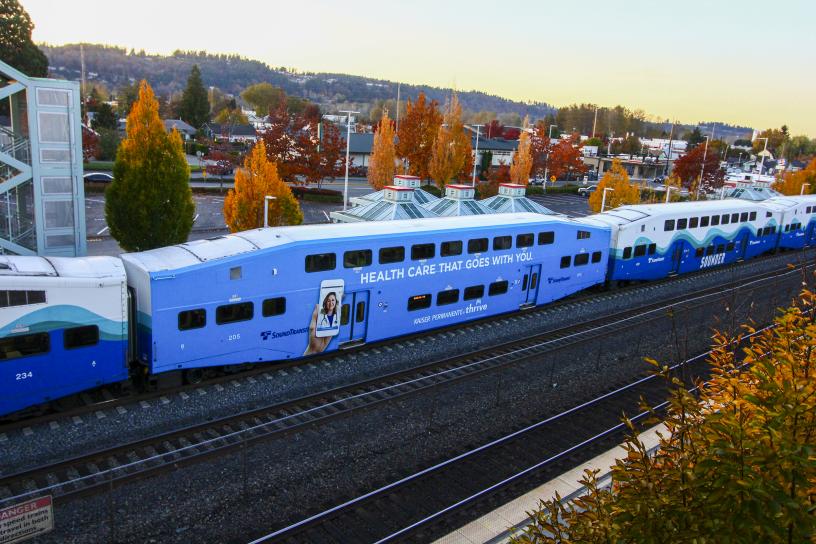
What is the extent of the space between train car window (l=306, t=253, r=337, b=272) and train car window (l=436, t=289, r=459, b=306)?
533cm

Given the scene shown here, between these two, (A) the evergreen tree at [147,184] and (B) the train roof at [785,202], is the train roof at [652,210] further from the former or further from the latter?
(A) the evergreen tree at [147,184]

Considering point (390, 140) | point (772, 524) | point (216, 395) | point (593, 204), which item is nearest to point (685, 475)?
point (772, 524)

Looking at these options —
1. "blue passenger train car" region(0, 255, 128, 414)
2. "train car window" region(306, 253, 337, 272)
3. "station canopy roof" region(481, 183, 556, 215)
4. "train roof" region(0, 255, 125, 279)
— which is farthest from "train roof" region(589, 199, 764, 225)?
"blue passenger train car" region(0, 255, 128, 414)

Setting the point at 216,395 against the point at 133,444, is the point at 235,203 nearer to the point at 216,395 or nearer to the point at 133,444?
the point at 216,395

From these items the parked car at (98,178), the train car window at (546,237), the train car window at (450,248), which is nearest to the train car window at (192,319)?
the train car window at (450,248)

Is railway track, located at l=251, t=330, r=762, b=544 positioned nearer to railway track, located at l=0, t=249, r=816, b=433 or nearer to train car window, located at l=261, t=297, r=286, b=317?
railway track, located at l=0, t=249, r=816, b=433

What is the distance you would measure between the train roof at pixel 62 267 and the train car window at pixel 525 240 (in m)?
15.9

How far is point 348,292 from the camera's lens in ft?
69.4

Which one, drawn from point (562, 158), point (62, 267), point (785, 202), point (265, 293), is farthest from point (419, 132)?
point (62, 267)

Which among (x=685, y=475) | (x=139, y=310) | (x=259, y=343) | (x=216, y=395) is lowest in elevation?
(x=216, y=395)

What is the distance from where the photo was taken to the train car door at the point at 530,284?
2730cm

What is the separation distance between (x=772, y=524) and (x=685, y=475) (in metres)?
0.96

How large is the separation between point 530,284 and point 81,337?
60.6ft

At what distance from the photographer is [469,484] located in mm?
14672
